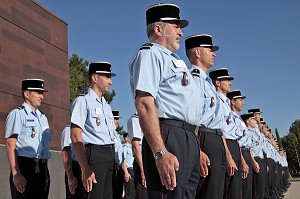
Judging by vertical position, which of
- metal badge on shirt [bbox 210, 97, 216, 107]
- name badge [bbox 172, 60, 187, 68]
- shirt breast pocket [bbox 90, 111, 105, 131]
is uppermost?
name badge [bbox 172, 60, 187, 68]

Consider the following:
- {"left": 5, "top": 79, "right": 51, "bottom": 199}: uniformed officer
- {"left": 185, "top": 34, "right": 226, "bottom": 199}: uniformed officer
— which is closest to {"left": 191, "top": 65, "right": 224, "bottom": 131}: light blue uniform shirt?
{"left": 185, "top": 34, "right": 226, "bottom": 199}: uniformed officer

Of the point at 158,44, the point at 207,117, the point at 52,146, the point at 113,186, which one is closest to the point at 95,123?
the point at 113,186

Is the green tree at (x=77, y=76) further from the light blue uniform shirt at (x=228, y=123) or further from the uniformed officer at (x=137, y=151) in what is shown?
the light blue uniform shirt at (x=228, y=123)

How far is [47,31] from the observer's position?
11203 millimetres

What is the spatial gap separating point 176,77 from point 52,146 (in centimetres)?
786

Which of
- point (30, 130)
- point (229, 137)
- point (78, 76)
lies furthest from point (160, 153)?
point (78, 76)

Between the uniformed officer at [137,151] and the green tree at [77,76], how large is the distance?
2160 cm

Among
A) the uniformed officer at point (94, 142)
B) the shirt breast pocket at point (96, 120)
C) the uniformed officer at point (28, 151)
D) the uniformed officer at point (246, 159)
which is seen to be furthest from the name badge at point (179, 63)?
the uniformed officer at point (246, 159)

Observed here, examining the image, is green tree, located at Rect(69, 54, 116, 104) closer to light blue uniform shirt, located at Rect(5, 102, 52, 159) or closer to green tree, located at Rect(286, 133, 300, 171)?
light blue uniform shirt, located at Rect(5, 102, 52, 159)

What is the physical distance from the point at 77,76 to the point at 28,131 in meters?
25.2

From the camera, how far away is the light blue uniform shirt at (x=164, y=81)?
3.07 m

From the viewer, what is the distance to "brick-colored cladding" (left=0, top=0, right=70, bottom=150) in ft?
30.3

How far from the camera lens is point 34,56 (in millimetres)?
10430

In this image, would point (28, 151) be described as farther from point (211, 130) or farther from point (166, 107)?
point (166, 107)
